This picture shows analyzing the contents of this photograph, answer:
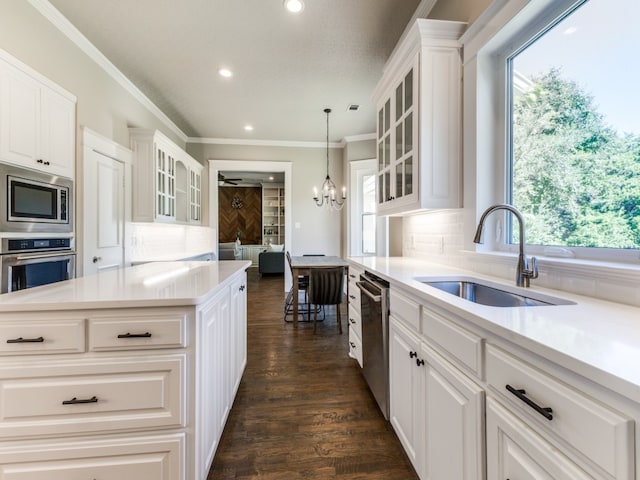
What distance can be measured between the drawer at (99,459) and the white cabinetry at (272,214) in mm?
9010

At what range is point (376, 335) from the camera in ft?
5.84

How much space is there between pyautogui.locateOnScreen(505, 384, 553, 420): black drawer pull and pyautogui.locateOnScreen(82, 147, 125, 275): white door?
3.27 m

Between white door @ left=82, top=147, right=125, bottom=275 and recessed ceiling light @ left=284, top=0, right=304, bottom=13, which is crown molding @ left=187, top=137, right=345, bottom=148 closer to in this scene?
white door @ left=82, top=147, right=125, bottom=275

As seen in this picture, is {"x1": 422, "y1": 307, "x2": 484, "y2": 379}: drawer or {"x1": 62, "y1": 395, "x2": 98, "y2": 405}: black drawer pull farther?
{"x1": 62, "y1": 395, "x2": 98, "y2": 405}: black drawer pull

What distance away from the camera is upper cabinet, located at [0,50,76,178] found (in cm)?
187

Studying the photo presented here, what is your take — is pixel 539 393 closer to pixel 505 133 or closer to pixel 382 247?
pixel 505 133

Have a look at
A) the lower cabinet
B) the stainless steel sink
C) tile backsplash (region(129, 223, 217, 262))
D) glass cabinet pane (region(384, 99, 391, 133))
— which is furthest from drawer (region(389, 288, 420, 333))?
tile backsplash (region(129, 223, 217, 262))

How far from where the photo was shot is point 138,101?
11.8ft

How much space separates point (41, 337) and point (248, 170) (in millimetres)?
4877

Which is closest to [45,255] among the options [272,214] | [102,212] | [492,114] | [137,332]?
[102,212]

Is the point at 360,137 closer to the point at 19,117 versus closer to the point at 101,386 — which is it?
the point at 19,117

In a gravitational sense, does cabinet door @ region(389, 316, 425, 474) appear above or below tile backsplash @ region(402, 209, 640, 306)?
below

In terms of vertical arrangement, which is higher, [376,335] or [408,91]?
[408,91]

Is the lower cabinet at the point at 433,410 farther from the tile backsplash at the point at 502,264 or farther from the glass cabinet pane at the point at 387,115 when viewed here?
the glass cabinet pane at the point at 387,115
